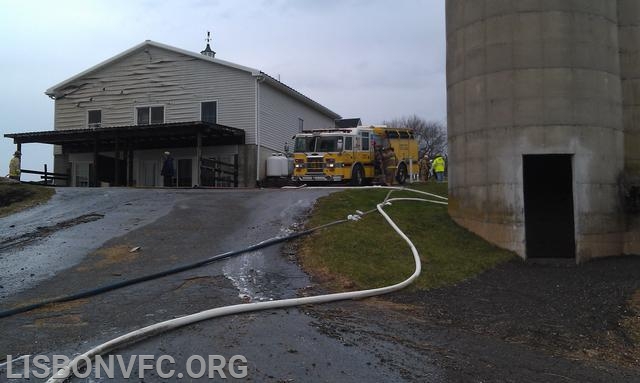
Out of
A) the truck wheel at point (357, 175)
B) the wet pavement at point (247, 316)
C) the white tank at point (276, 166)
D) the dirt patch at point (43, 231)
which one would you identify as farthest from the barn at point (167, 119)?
the wet pavement at point (247, 316)

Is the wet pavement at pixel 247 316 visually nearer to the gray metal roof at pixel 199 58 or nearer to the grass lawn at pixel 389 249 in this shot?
the grass lawn at pixel 389 249

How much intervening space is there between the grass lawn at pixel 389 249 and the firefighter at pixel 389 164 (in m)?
8.14

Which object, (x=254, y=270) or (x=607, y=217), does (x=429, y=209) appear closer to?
(x=607, y=217)

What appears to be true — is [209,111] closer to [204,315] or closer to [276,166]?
[276,166]

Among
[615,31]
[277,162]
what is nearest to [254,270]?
[615,31]

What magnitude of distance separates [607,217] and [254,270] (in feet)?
27.1

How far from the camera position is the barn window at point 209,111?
26.7 meters

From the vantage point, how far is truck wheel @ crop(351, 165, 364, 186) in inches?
876

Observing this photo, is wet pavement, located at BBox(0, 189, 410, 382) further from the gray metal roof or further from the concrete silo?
the gray metal roof

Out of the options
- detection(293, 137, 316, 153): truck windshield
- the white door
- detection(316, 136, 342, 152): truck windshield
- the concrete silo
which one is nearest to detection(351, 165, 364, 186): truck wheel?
detection(316, 136, 342, 152): truck windshield

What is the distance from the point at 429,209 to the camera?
1513 centimetres

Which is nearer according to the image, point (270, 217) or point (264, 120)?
point (270, 217)

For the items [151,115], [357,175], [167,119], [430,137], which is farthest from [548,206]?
[430,137]

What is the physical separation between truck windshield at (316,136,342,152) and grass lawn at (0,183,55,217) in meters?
10.1
